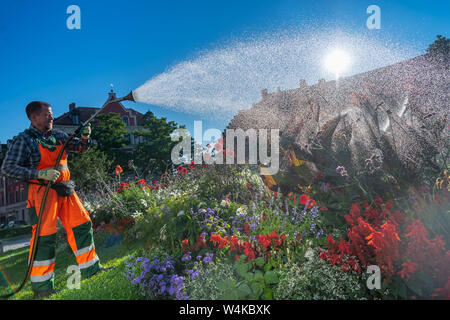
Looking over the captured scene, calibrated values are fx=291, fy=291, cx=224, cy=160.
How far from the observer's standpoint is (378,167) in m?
2.99

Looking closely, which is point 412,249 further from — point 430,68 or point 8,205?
point 8,205

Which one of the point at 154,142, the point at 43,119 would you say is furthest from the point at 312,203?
the point at 154,142

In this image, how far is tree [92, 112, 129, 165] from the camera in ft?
81.4

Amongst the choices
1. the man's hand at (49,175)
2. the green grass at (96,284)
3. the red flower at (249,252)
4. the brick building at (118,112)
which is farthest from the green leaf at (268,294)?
the brick building at (118,112)

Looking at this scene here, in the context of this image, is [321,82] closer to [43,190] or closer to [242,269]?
[242,269]

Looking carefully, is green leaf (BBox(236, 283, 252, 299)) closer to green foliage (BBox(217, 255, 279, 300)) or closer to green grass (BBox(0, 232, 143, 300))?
green foliage (BBox(217, 255, 279, 300))

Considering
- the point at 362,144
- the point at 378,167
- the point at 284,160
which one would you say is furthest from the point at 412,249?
the point at 284,160

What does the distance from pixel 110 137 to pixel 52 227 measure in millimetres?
23524

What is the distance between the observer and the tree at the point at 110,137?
24809mm

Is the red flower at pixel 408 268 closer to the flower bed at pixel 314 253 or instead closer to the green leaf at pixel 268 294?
the flower bed at pixel 314 253

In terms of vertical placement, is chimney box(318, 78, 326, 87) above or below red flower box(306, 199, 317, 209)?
above

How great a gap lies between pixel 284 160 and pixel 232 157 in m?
1.11

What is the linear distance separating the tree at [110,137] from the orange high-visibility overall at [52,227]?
21799 millimetres

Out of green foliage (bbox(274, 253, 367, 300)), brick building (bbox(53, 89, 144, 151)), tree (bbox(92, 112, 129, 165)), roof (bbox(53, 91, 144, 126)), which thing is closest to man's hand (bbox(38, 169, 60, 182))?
green foliage (bbox(274, 253, 367, 300))
